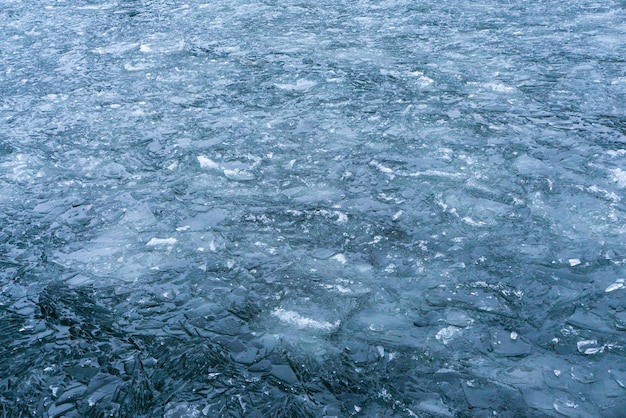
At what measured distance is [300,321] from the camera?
2787 millimetres

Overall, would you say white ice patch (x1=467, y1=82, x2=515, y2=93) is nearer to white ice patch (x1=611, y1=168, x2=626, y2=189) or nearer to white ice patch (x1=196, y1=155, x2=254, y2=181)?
white ice patch (x1=611, y1=168, x2=626, y2=189)

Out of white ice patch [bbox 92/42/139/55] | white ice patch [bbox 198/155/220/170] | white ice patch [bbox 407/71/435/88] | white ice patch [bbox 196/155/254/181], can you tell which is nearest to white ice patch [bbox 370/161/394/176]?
white ice patch [bbox 196/155/254/181]

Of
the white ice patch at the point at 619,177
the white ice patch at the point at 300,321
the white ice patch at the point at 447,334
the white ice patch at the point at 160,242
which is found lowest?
the white ice patch at the point at 447,334

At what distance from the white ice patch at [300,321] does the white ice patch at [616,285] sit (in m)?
1.46

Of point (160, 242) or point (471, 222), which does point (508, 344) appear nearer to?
point (471, 222)

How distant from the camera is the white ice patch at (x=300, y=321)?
9.02 ft

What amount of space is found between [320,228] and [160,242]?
101cm

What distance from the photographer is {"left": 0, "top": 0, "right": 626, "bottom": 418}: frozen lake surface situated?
8.10 feet

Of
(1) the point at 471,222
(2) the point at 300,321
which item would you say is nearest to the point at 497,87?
(1) the point at 471,222

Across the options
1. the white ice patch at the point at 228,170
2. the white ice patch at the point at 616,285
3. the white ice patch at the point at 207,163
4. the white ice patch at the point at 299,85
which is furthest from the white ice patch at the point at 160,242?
the white ice patch at the point at 616,285

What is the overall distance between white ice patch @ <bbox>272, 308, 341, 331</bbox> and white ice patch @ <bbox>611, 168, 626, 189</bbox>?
2.28 m

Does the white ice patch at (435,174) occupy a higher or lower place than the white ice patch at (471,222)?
higher

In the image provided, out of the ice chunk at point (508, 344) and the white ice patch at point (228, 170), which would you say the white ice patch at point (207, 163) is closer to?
the white ice patch at point (228, 170)

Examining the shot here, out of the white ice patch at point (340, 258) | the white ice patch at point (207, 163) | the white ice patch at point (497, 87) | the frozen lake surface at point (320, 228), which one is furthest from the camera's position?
the white ice patch at point (497, 87)
